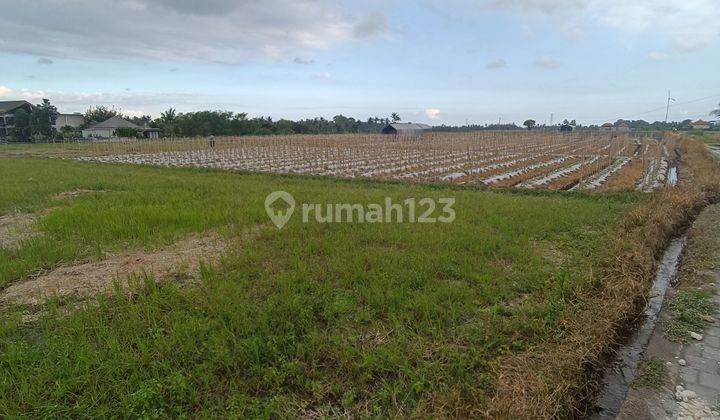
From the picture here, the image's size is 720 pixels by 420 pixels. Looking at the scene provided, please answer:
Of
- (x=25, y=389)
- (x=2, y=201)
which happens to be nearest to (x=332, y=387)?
(x=25, y=389)

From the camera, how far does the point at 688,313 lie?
3.53 meters

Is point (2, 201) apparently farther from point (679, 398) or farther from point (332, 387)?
point (679, 398)

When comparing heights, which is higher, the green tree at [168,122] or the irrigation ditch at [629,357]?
the green tree at [168,122]

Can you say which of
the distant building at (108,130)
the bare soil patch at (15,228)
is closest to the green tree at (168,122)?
the distant building at (108,130)

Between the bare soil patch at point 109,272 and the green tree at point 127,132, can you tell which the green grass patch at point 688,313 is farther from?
the green tree at point 127,132

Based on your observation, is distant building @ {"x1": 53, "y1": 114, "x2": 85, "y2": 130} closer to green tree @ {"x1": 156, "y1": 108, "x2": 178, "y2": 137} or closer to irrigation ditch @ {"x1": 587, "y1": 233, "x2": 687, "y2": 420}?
green tree @ {"x1": 156, "y1": 108, "x2": 178, "y2": 137}

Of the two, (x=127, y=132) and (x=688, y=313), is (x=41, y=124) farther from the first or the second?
(x=688, y=313)

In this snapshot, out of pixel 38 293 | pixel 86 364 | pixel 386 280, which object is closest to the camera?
pixel 86 364

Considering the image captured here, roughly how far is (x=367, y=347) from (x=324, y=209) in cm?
434

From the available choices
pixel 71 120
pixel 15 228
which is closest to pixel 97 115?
pixel 71 120

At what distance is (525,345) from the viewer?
2.86 m

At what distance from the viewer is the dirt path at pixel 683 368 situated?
2.38 m

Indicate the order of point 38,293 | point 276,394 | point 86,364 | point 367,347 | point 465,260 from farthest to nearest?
point 465,260 → point 38,293 → point 367,347 → point 86,364 → point 276,394

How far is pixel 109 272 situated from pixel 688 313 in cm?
596
